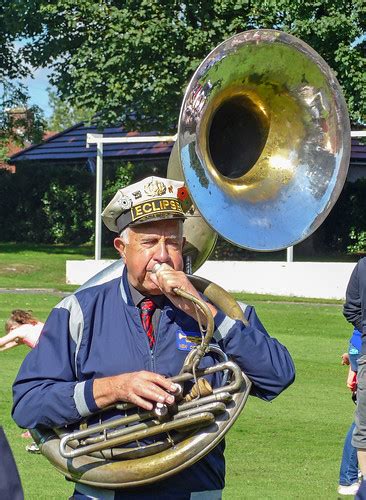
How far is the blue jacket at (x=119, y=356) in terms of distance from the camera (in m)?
3.73

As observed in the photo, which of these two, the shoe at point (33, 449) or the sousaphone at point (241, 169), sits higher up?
the sousaphone at point (241, 169)

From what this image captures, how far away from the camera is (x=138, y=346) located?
12.3 ft

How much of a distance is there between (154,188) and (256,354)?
71 cm

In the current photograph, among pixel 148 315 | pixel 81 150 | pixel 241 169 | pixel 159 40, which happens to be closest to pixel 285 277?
pixel 159 40

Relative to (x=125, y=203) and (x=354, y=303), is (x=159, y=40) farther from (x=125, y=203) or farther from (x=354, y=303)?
(x=125, y=203)

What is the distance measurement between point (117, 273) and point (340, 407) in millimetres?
6151

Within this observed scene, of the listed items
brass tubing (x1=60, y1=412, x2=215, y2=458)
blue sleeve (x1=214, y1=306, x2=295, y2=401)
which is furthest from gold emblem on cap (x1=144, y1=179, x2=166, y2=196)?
brass tubing (x1=60, y1=412, x2=215, y2=458)

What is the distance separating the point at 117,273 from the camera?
4.50 meters

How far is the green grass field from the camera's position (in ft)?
23.7

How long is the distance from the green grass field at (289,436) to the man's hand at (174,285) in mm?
3387

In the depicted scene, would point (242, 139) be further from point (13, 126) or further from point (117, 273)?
point (13, 126)

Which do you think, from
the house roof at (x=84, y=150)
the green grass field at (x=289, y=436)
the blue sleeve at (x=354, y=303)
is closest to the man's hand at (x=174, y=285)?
the green grass field at (x=289, y=436)

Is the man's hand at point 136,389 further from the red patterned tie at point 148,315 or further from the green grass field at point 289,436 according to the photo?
the green grass field at point 289,436

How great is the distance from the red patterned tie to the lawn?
327 cm
